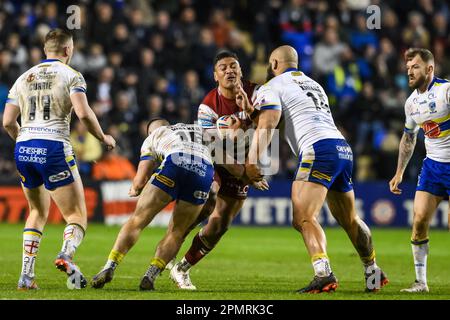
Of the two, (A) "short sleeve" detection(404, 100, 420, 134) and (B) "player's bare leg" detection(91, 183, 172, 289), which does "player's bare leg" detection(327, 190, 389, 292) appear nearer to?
(A) "short sleeve" detection(404, 100, 420, 134)

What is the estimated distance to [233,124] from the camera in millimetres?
10586

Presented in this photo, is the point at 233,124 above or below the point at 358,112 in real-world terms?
below

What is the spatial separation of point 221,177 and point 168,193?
137 centimetres

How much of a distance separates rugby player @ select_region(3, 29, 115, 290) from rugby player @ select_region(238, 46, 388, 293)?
1699 millimetres

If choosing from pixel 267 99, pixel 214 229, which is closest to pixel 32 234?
pixel 214 229

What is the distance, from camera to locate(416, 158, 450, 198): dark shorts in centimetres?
1009

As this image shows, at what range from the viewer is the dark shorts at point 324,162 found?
9.58 metres

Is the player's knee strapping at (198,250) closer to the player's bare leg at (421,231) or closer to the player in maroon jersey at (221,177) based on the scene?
the player in maroon jersey at (221,177)

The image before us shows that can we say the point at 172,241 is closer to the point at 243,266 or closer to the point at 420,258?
the point at 420,258
